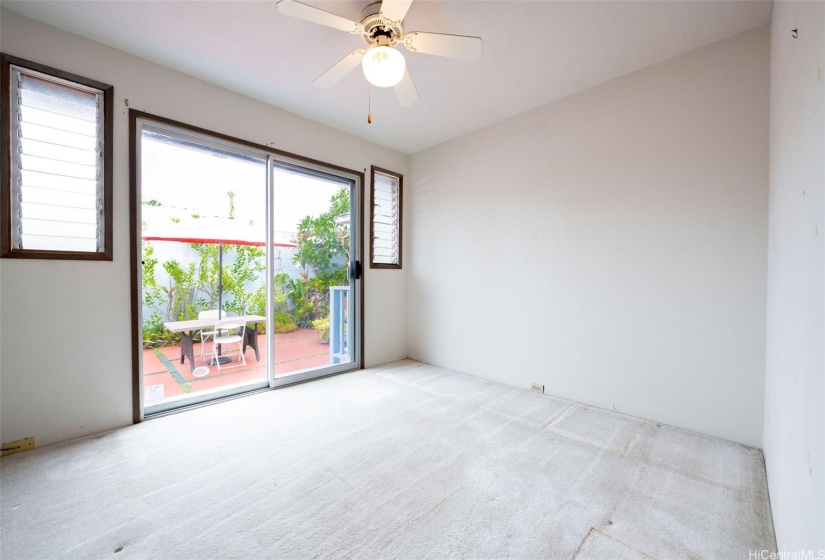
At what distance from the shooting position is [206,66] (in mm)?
2568

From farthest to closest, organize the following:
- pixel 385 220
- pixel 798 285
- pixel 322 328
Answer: pixel 385 220 → pixel 322 328 → pixel 798 285

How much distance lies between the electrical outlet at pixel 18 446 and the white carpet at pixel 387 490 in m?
0.06

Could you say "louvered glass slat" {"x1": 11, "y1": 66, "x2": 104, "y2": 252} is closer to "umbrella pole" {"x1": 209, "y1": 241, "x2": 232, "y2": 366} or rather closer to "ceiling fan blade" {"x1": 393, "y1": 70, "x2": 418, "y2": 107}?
"umbrella pole" {"x1": 209, "y1": 241, "x2": 232, "y2": 366}

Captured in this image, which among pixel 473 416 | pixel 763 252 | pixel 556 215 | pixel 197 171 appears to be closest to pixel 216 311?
pixel 197 171

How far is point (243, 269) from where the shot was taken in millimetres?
4191

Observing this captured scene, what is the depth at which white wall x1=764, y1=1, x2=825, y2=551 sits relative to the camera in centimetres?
92

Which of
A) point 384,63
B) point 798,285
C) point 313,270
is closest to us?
point 798,285

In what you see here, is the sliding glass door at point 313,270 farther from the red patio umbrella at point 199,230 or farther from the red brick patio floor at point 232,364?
the red patio umbrella at point 199,230

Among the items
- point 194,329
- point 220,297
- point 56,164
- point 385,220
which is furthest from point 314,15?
point 220,297

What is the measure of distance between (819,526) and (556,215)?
258 centimetres

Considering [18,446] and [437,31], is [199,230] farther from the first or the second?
[437,31]

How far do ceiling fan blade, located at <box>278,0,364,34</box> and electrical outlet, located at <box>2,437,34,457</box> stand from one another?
3.03 meters

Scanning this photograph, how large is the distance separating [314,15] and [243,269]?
324cm

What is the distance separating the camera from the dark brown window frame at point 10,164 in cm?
200
